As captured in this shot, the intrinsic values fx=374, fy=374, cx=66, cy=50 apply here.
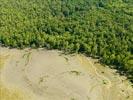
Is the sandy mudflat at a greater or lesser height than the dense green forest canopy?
lesser

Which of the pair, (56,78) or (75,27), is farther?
(75,27)

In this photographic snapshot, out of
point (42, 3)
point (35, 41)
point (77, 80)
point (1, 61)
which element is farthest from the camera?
point (42, 3)

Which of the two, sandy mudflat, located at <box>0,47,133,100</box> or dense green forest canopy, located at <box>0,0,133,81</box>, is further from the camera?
dense green forest canopy, located at <box>0,0,133,81</box>

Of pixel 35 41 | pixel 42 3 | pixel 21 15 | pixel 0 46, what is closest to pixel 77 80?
pixel 35 41

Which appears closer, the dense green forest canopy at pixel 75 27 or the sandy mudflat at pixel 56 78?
the sandy mudflat at pixel 56 78

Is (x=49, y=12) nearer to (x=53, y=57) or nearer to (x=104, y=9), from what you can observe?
(x=104, y=9)
